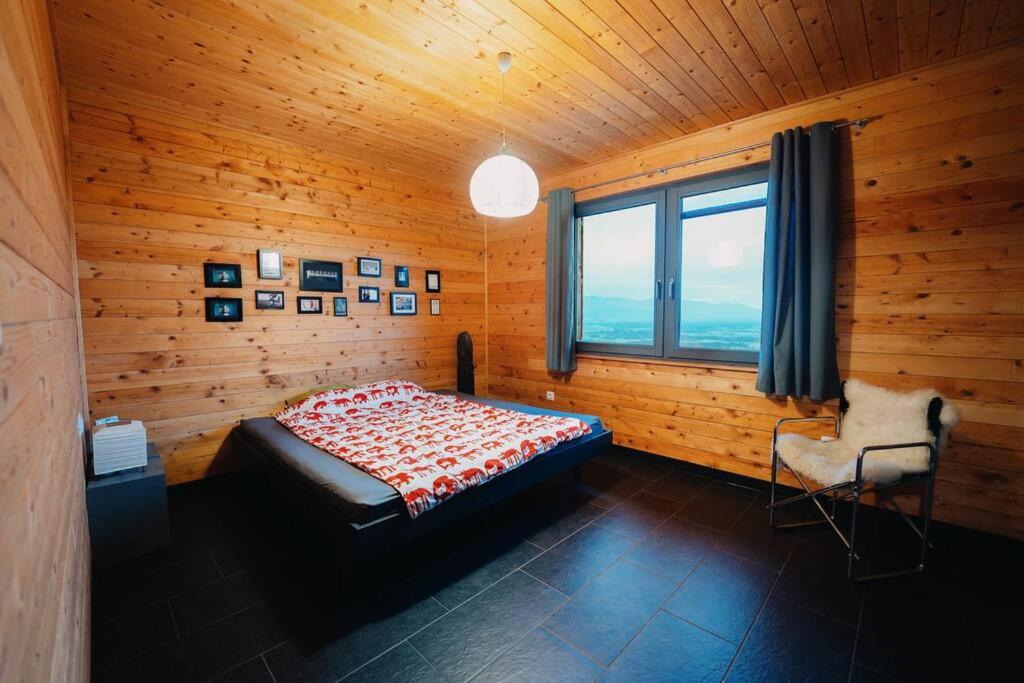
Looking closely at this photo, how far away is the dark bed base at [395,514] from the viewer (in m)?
1.93

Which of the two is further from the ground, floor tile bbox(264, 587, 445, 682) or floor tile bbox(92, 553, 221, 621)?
floor tile bbox(92, 553, 221, 621)

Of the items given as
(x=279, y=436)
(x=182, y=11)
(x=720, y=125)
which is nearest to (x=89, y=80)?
(x=182, y=11)

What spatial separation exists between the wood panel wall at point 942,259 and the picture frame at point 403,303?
3010 mm

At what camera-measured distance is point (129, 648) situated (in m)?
1.70

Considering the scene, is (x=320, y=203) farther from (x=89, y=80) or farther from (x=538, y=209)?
(x=538, y=209)

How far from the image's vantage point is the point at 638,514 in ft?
9.34

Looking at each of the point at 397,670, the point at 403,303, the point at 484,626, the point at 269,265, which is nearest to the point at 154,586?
the point at 397,670

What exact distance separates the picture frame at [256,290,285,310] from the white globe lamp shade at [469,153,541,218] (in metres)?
2.00

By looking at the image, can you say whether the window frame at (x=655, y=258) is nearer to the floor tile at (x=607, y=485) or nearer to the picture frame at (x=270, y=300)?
the floor tile at (x=607, y=485)

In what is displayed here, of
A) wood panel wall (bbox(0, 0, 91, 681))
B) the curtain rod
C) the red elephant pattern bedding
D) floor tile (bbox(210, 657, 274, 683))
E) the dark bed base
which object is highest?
the curtain rod

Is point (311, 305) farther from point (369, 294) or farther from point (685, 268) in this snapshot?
point (685, 268)

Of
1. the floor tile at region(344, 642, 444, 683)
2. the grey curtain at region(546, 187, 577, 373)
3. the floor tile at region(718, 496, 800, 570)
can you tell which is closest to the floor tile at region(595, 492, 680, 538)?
the floor tile at region(718, 496, 800, 570)

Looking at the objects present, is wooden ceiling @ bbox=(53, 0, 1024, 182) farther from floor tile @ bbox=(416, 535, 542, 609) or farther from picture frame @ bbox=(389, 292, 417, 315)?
floor tile @ bbox=(416, 535, 542, 609)

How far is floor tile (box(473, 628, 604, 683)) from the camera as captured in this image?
159cm
